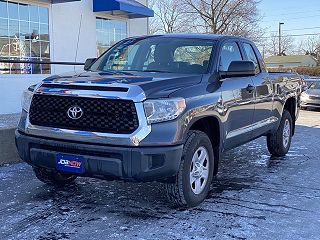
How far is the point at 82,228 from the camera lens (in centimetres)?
413

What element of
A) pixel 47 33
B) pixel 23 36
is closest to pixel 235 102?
pixel 23 36

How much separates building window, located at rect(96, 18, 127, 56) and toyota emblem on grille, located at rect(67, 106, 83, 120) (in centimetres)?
1016

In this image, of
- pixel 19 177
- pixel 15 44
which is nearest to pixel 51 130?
pixel 19 177

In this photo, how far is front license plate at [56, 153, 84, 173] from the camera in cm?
429

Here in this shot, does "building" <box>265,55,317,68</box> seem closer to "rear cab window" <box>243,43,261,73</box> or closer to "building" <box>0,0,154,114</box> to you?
"building" <box>0,0,154,114</box>

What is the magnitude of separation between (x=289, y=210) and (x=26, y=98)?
10.2 ft

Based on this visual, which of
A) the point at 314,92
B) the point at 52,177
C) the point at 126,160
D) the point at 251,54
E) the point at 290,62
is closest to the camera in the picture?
the point at 126,160

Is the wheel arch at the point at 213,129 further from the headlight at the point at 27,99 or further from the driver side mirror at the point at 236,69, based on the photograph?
the headlight at the point at 27,99

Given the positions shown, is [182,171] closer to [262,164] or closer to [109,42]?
[262,164]

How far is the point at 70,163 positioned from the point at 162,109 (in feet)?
3.50

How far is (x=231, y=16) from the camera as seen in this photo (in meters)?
39.6

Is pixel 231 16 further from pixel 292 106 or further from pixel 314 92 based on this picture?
pixel 292 106

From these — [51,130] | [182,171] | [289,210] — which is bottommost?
[289,210]

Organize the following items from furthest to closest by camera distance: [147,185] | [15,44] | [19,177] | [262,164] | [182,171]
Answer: [15,44], [262,164], [19,177], [147,185], [182,171]
